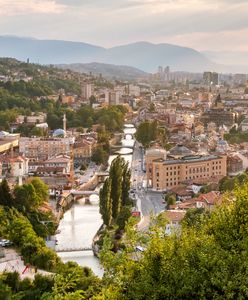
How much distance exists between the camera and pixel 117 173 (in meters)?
9.68

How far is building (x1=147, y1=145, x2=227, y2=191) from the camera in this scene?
12961mm

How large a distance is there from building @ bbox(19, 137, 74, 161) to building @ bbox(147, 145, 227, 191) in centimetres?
408

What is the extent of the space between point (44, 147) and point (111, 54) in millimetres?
112213

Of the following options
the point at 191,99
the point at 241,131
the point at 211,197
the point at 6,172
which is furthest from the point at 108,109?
the point at 211,197

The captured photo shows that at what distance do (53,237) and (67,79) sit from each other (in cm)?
2745

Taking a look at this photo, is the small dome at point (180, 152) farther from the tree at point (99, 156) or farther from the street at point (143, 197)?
the tree at point (99, 156)

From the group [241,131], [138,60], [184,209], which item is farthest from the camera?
[138,60]

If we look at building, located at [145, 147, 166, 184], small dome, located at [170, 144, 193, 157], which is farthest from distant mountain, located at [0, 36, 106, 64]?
building, located at [145, 147, 166, 184]

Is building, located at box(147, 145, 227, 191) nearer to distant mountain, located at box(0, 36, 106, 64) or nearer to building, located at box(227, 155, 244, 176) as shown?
building, located at box(227, 155, 244, 176)

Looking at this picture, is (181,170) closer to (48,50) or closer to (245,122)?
(245,122)

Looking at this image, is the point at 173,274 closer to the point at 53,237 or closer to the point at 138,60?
the point at 53,237

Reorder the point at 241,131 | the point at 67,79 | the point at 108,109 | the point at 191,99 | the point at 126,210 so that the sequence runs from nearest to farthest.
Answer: the point at 126,210, the point at 241,131, the point at 108,109, the point at 191,99, the point at 67,79

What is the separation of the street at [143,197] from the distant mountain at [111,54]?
99.3 meters

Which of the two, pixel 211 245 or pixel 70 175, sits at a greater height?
pixel 211 245
